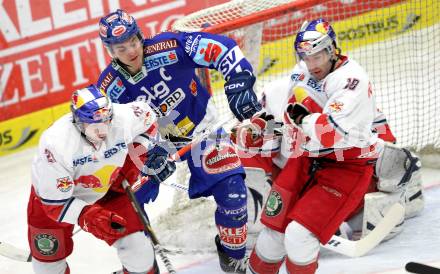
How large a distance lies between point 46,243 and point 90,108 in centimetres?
67

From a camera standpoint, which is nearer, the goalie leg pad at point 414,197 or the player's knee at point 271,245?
the player's knee at point 271,245

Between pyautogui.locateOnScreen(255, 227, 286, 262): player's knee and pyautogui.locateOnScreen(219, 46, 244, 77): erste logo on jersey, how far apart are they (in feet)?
Answer: 2.29

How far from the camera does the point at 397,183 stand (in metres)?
4.22

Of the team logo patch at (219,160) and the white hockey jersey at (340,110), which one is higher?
the white hockey jersey at (340,110)

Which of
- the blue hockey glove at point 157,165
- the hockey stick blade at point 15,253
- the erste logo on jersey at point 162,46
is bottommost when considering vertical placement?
the hockey stick blade at point 15,253

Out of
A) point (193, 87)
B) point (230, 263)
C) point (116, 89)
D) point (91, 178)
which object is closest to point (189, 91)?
point (193, 87)

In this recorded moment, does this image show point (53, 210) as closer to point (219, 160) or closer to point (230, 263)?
point (219, 160)

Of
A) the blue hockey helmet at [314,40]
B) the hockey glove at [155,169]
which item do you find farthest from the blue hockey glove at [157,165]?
the blue hockey helmet at [314,40]

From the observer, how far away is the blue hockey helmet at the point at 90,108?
11.2ft

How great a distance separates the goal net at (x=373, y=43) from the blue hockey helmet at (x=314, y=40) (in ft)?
3.24

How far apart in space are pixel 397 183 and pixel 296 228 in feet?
3.11

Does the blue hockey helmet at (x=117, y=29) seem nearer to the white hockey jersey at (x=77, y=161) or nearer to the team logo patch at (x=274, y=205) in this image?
the white hockey jersey at (x=77, y=161)

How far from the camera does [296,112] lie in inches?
138

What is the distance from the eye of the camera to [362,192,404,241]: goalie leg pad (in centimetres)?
418
